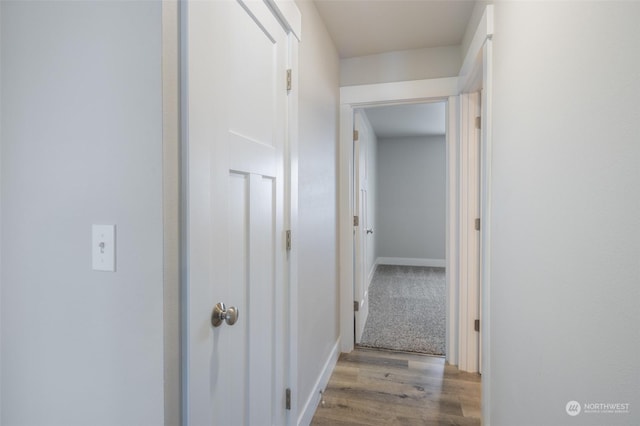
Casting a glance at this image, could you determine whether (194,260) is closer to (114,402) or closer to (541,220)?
(114,402)

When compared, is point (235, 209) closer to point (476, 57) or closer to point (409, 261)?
point (476, 57)

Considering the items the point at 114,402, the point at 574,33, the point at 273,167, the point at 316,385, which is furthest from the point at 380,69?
the point at 114,402

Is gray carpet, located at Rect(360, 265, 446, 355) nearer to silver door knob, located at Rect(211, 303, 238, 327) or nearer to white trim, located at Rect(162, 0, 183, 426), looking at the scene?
silver door knob, located at Rect(211, 303, 238, 327)

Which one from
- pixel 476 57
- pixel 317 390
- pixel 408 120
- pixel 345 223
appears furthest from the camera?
pixel 408 120

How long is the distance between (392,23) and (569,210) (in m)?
1.80

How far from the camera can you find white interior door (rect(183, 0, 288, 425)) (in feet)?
2.68

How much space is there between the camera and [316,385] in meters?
1.98

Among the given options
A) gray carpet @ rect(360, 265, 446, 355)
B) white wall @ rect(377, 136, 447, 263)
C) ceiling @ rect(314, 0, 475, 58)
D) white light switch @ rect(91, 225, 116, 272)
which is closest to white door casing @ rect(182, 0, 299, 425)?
white light switch @ rect(91, 225, 116, 272)

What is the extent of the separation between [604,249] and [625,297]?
0.11 m

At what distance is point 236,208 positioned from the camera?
107cm

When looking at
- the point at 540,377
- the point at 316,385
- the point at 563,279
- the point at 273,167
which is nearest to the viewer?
the point at 563,279

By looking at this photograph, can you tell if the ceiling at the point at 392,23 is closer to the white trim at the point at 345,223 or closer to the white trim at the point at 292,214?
the white trim at the point at 345,223

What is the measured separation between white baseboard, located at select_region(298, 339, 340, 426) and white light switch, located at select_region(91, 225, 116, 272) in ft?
4.40

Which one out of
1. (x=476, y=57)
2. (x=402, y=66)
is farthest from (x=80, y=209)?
(x=402, y=66)
